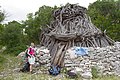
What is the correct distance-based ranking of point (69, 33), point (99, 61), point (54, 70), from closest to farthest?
point (54, 70)
point (99, 61)
point (69, 33)

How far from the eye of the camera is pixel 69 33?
1631 centimetres

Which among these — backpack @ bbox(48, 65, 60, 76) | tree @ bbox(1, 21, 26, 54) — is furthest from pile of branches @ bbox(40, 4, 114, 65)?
tree @ bbox(1, 21, 26, 54)

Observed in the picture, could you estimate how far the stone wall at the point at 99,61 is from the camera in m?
14.7

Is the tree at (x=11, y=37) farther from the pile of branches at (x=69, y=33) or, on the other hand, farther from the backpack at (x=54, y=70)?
the backpack at (x=54, y=70)

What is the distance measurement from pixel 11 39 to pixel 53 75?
17.6 meters

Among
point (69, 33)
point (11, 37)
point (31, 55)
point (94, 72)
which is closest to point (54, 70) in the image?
point (31, 55)

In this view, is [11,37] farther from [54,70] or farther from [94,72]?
[94,72]

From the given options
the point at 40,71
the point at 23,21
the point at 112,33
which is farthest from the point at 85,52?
the point at 23,21

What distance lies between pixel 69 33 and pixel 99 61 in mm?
2306

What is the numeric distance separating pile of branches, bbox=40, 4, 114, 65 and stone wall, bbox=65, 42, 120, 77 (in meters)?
1.11

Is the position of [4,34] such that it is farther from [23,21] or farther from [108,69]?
[108,69]

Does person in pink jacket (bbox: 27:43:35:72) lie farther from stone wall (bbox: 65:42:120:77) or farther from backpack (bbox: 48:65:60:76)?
stone wall (bbox: 65:42:120:77)

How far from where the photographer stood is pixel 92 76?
13.9 meters

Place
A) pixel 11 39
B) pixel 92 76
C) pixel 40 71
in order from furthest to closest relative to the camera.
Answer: pixel 11 39
pixel 40 71
pixel 92 76
